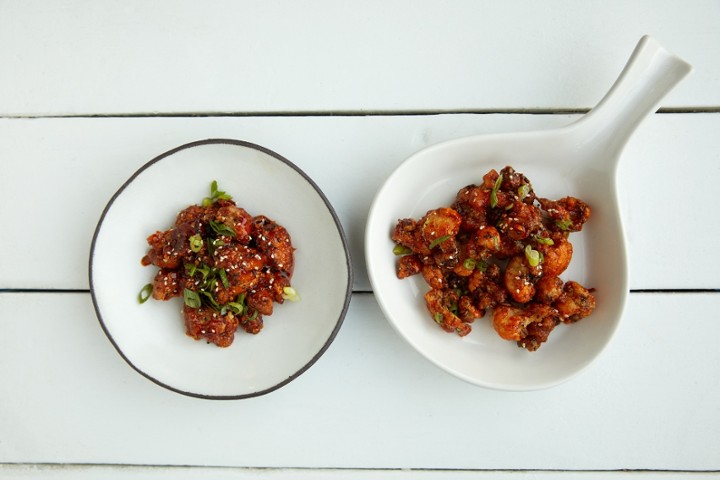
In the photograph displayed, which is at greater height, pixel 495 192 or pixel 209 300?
pixel 495 192

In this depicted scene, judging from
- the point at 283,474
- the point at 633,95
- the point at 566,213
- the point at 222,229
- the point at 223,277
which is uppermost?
the point at 633,95

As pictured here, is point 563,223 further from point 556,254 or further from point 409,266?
point 409,266

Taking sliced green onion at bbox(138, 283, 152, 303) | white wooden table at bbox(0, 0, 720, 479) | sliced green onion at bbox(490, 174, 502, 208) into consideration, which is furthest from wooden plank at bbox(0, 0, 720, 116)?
sliced green onion at bbox(138, 283, 152, 303)

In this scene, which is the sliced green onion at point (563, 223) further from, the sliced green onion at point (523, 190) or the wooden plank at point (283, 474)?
the wooden plank at point (283, 474)

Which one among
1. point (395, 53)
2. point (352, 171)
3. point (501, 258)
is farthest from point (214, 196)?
point (501, 258)

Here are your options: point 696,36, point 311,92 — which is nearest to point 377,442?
point 311,92

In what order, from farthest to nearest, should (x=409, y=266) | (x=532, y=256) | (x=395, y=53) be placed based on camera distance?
(x=395, y=53) < (x=409, y=266) < (x=532, y=256)

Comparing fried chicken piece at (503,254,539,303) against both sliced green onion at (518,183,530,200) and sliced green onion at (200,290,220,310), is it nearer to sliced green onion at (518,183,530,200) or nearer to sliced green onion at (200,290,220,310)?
sliced green onion at (518,183,530,200)
